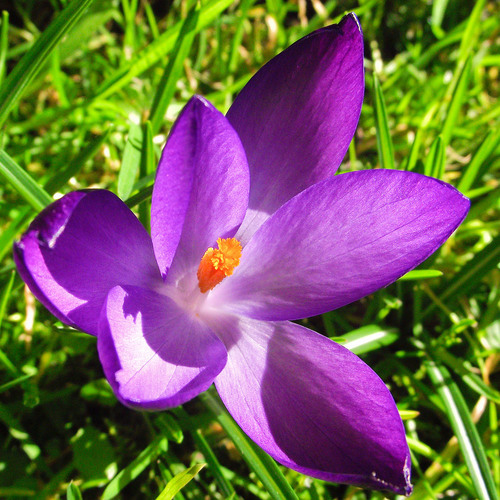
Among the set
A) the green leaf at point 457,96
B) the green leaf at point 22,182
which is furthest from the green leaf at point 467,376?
the green leaf at point 22,182

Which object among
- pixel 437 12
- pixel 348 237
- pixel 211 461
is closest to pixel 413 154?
pixel 348 237

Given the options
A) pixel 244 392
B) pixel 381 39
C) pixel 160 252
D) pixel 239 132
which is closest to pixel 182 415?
pixel 244 392

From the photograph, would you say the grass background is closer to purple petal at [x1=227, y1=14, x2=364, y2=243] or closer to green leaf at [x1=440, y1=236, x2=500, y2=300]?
green leaf at [x1=440, y1=236, x2=500, y2=300]

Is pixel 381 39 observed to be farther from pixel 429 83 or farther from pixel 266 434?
pixel 266 434

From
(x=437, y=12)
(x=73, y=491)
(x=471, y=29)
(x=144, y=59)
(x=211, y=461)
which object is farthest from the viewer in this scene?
(x=437, y=12)

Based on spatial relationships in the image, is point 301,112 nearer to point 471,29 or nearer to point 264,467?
point 264,467

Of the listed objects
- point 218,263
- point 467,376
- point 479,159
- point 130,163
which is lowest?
point 467,376

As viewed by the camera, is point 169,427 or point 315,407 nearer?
point 315,407

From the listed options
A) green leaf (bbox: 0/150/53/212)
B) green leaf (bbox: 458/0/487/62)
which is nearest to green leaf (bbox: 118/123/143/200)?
green leaf (bbox: 0/150/53/212)
